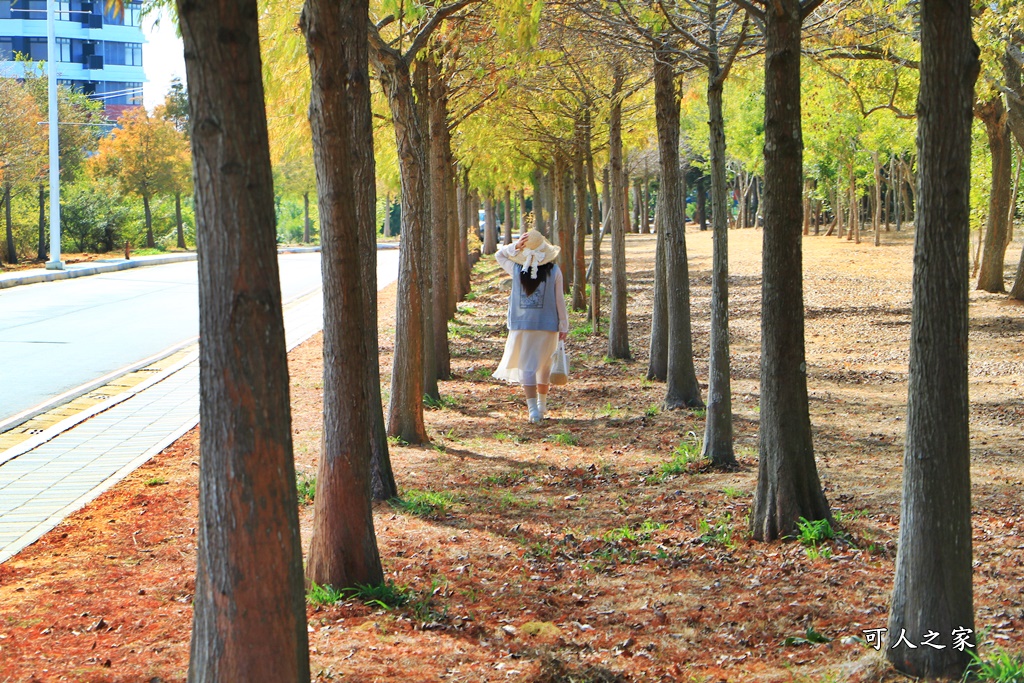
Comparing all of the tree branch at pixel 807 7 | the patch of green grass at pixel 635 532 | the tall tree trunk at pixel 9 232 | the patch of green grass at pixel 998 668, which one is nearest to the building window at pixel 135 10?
the tree branch at pixel 807 7

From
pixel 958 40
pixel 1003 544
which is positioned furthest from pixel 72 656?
pixel 1003 544

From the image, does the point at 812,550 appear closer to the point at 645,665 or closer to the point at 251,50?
the point at 645,665

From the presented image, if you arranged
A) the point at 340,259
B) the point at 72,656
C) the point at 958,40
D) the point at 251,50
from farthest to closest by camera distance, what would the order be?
the point at 340,259 < the point at 72,656 < the point at 958,40 < the point at 251,50

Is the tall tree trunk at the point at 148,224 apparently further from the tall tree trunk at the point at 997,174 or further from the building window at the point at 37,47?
the tall tree trunk at the point at 997,174

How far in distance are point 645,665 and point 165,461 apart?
5703 millimetres

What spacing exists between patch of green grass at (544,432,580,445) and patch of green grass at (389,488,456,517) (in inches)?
93.5

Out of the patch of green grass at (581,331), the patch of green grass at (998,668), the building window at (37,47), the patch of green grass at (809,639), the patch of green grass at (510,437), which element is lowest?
the patch of green grass at (809,639)

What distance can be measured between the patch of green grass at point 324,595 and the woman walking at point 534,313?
593cm

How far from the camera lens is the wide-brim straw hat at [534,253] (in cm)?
1098

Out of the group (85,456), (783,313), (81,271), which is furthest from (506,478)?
(81,271)

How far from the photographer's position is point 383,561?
630 centimetres

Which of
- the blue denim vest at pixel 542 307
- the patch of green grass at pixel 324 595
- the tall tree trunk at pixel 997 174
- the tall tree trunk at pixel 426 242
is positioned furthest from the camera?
the tall tree trunk at pixel 997 174

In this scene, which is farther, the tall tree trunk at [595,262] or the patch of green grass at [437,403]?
the tall tree trunk at [595,262]

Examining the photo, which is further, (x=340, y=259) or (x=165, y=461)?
(x=165, y=461)
